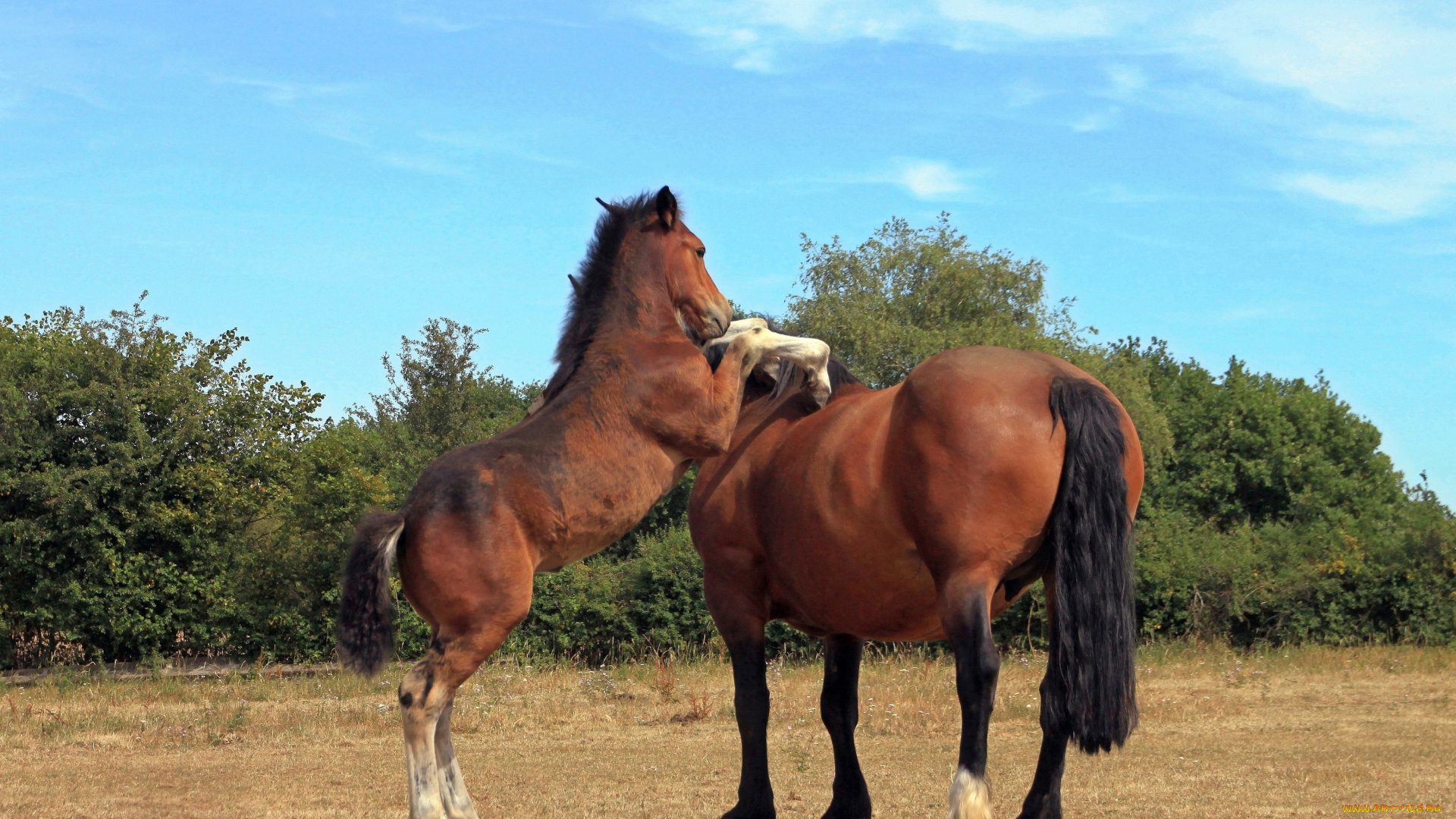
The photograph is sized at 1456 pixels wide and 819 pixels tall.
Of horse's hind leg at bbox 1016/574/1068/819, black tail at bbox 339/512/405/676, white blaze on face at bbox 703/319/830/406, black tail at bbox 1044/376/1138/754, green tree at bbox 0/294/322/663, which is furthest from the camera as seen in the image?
green tree at bbox 0/294/322/663

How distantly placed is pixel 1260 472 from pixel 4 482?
106ft

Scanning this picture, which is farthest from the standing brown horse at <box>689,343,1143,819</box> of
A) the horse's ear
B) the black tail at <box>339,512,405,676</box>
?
the black tail at <box>339,512,405,676</box>

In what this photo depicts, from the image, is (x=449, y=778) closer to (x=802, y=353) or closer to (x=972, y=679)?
(x=972, y=679)

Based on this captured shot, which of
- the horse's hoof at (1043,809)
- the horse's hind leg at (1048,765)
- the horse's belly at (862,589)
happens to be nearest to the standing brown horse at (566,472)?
the horse's belly at (862,589)

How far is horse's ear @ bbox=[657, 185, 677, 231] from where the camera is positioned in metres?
6.46

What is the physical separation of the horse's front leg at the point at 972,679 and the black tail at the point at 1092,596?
0.33 metres

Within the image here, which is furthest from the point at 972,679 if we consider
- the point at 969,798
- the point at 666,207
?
the point at 666,207

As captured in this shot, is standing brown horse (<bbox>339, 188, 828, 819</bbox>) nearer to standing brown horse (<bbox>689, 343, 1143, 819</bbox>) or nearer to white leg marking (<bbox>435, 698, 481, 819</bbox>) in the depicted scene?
white leg marking (<bbox>435, 698, 481, 819</bbox>)

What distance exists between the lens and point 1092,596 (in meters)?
4.97

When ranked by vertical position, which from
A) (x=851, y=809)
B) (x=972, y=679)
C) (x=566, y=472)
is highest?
(x=566, y=472)

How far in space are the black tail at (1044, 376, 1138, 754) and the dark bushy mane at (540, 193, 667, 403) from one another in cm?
269

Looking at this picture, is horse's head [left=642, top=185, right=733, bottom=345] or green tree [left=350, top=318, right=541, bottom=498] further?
green tree [left=350, top=318, right=541, bottom=498]

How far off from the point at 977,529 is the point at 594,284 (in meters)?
2.68

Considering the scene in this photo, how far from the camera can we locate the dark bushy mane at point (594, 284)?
20.5 ft
